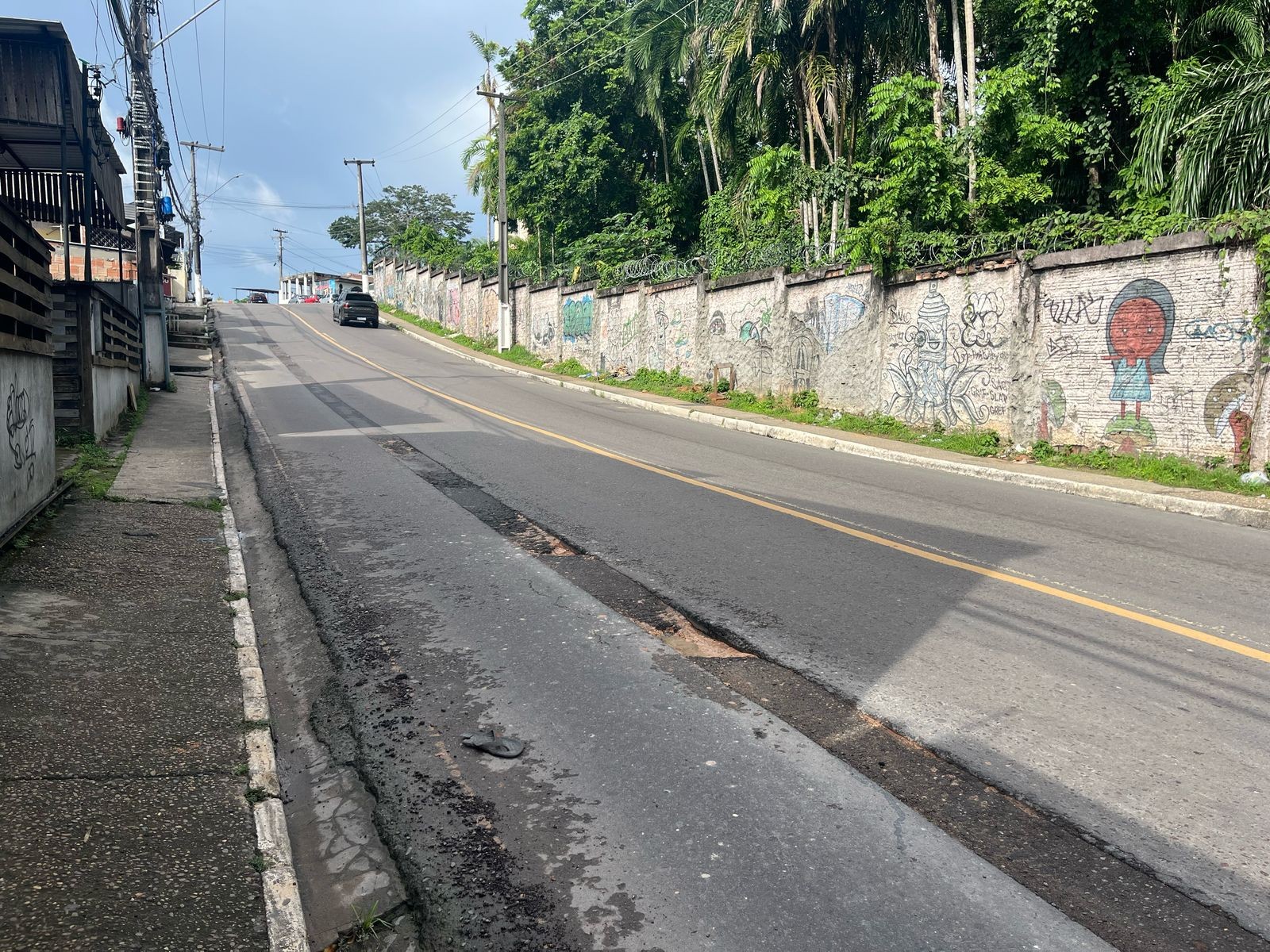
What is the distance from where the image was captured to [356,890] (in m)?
3.05

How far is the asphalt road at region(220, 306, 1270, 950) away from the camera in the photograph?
293cm

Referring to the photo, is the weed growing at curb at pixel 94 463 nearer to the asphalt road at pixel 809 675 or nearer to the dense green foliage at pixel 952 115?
the asphalt road at pixel 809 675

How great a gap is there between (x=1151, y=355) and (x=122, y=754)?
1177cm

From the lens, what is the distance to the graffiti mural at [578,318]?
28641 mm

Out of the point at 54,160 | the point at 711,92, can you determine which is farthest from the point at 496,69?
the point at 54,160

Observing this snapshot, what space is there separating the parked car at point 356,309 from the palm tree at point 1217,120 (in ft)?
126

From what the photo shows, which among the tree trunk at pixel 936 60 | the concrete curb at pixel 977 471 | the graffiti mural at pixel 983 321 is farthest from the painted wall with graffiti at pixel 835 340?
the tree trunk at pixel 936 60

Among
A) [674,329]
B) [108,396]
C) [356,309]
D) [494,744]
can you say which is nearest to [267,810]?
[494,744]

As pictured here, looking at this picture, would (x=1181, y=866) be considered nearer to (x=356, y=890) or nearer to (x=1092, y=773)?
(x=1092, y=773)

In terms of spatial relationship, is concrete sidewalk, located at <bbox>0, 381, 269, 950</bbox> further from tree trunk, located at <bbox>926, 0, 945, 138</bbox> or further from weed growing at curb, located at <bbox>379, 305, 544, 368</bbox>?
weed growing at curb, located at <bbox>379, 305, 544, 368</bbox>

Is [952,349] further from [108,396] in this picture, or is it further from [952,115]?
[108,396]

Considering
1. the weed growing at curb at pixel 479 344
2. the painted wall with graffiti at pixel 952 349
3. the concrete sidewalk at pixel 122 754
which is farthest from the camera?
Answer: the weed growing at curb at pixel 479 344

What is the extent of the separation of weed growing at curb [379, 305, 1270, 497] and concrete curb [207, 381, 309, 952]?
10015mm

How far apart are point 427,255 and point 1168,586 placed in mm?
50912
